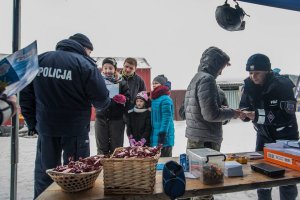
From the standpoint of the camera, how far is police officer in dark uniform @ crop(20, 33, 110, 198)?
2.14 m

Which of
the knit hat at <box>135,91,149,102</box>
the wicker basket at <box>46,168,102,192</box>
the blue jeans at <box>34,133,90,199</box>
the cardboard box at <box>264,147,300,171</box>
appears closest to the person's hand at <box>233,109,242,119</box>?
the cardboard box at <box>264,147,300,171</box>

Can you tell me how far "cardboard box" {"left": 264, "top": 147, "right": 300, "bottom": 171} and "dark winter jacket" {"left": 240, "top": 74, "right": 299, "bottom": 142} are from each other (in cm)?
50

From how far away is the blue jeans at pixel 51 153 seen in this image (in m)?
2.13

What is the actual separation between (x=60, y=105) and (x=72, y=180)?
37.6 inches

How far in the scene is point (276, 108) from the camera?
2.42m

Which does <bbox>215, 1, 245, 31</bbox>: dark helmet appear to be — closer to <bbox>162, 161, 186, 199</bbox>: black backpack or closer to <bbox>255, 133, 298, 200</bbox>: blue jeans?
<bbox>255, 133, 298, 200</bbox>: blue jeans

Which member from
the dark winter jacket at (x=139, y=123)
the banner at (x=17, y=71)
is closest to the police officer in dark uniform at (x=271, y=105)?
the dark winter jacket at (x=139, y=123)

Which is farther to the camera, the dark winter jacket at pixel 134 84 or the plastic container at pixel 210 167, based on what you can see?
the dark winter jacket at pixel 134 84

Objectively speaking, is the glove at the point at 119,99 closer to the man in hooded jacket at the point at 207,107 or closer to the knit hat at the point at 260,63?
the man in hooded jacket at the point at 207,107

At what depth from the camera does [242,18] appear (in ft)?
10.4

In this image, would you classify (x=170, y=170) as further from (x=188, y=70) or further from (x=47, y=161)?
(x=188, y=70)

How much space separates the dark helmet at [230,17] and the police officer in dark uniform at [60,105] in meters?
1.82

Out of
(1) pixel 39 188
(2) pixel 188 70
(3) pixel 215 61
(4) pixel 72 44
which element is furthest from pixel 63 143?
(2) pixel 188 70

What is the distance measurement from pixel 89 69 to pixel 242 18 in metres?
2.07
